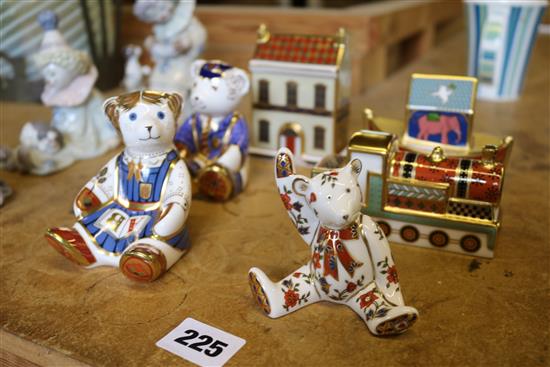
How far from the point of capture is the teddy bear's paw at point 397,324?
1.08 m

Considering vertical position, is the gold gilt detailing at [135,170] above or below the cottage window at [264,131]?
above

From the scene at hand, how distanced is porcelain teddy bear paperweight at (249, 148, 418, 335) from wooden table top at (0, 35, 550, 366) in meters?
0.04

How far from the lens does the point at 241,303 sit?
4.15 ft

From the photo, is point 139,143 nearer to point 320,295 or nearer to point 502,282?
point 320,295

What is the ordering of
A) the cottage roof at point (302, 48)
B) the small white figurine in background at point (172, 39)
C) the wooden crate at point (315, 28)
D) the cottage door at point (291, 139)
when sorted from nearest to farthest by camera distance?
the cottage roof at point (302, 48) → the cottage door at point (291, 139) → the small white figurine in background at point (172, 39) → the wooden crate at point (315, 28)

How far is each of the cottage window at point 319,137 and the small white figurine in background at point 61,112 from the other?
673 millimetres

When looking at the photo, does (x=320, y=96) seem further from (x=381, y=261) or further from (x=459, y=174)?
(x=381, y=261)

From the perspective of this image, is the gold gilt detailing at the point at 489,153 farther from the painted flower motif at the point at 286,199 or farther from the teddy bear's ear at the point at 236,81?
the teddy bear's ear at the point at 236,81

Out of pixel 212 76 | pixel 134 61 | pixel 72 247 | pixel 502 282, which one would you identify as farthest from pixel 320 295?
pixel 134 61

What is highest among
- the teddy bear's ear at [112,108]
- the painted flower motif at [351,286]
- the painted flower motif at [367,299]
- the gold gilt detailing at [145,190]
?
the teddy bear's ear at [112,108]

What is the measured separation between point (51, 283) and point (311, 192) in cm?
66

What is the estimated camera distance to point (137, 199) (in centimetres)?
139

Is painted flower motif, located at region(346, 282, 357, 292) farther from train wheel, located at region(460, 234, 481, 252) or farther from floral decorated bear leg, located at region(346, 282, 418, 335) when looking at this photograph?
train wheel, located at region(460, 234, 481, 252)

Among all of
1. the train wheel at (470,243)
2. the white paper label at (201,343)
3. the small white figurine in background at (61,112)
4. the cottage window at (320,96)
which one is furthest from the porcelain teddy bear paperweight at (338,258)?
the small white figurine in background at (61,112)
